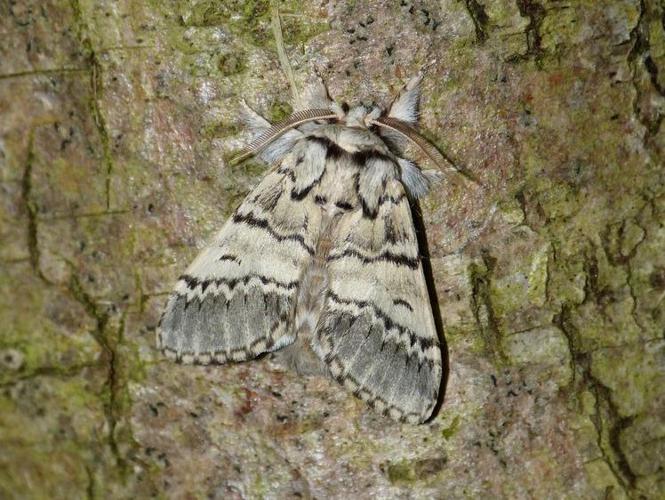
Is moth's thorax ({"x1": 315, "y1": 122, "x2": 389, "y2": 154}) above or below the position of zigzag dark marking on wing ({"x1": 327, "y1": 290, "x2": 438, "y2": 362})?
above

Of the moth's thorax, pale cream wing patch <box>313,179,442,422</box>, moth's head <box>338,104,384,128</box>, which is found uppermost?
moth's head <box>338,104,384,128</box>

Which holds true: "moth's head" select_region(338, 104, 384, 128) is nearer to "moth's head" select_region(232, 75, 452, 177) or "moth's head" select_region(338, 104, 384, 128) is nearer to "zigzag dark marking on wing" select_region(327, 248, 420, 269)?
"moth's head" select_region(232, 75, 452, 177)

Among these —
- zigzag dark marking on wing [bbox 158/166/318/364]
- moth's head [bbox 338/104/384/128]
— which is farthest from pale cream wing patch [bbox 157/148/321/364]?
moth's head [bbox 338/104/384/128]

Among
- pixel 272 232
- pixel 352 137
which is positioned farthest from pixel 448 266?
pixel 272 232

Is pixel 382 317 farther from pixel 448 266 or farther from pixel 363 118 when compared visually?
pixel 363 118

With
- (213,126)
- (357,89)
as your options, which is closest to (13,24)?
(213,126)

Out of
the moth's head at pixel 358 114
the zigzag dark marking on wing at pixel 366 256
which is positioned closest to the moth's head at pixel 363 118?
the moth's head at pixel 358 114

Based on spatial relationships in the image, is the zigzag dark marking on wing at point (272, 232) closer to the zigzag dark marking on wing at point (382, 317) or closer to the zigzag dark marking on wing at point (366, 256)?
the zigzag dark marking on wing at point (366, 256)
